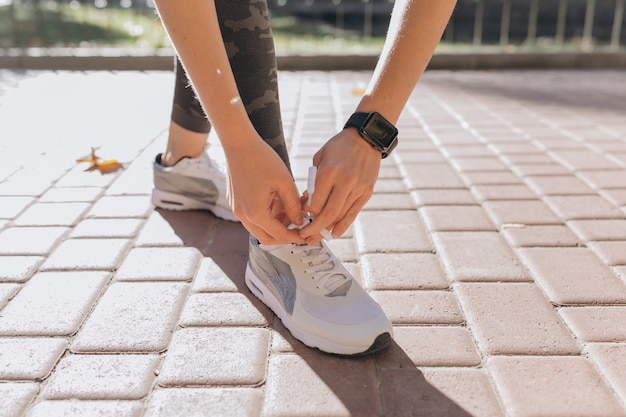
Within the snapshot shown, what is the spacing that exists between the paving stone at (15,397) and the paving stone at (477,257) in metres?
1.03

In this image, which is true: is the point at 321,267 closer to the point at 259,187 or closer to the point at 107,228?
the point at 259,187

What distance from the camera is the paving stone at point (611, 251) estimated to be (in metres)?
1.79

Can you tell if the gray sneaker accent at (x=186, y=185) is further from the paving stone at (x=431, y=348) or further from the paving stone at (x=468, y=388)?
the paving stone at (x=468, y=388)

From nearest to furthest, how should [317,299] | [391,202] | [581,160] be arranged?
[317,299], [391,202], [581,160]

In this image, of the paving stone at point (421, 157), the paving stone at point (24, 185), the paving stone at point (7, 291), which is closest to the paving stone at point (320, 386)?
the paving stone at point (7, 291)

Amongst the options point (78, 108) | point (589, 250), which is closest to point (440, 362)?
point (589, 250)

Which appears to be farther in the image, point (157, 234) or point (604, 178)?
point (604, 178)

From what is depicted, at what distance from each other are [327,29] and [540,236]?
317 inches

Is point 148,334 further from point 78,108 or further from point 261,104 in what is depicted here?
point 78,108

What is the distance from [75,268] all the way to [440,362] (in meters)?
1.00

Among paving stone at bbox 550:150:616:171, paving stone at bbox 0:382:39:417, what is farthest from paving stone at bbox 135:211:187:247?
paving stone at bbox 550:150:616:171

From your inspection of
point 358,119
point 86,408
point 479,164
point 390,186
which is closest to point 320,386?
point 86,408

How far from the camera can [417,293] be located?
1.63 m

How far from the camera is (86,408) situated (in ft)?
3.89
